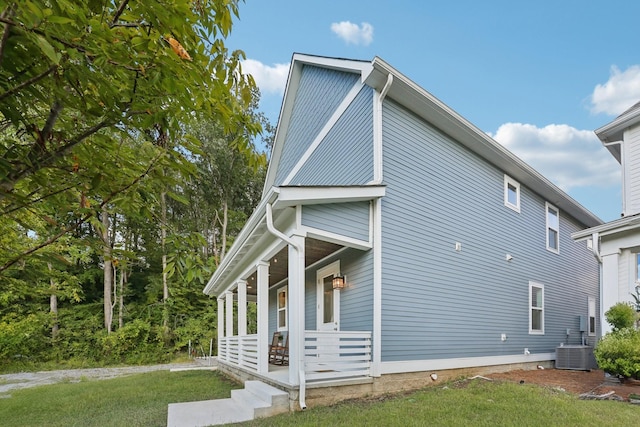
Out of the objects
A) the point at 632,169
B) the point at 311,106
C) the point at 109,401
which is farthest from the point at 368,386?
the point at 632,169

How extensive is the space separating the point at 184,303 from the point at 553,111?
797 inches

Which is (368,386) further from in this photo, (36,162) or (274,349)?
(36,162)

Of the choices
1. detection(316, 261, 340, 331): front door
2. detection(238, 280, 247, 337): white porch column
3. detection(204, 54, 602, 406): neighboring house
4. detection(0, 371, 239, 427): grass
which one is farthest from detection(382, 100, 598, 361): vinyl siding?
detection(238, 280, 247, 337): white porch column

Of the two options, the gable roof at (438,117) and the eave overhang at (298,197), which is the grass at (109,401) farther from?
the gable roof at (438,117)

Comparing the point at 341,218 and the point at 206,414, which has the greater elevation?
the point at 341,218

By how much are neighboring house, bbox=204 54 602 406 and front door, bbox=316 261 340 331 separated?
4 centimetres

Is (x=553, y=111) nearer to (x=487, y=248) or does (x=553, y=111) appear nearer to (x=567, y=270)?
(x=567, y=270)

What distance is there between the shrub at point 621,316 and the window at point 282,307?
25.3 feet

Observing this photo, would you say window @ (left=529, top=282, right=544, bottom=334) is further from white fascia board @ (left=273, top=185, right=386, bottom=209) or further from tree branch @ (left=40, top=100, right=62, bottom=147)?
tree branch @ (left=40, top=100, right=62, bottom=147)

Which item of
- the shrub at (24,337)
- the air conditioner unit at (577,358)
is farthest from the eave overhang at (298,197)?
the shrub at (24,337)

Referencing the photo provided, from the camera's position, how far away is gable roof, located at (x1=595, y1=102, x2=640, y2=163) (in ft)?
27.8

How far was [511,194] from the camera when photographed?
9836 mm

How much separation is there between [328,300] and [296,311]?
290 centimetres

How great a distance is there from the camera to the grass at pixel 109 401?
5531mm
